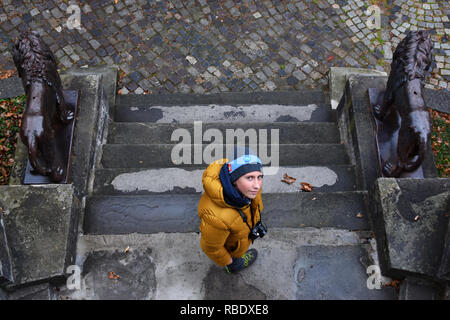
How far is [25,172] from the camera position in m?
4.25

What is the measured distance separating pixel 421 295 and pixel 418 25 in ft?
18.8

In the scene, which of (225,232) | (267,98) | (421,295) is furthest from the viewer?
(267,98)

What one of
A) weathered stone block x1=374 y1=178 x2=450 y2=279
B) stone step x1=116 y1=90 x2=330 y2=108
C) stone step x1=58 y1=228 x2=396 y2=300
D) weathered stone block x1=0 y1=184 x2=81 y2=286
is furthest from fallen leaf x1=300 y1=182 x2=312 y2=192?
weathered stone block x1=0 y1=184 x2=81 y2=286

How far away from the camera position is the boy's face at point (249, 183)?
252 centimetres

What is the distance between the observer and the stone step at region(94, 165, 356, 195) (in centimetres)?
428

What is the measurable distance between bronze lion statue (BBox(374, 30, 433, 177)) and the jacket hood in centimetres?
223

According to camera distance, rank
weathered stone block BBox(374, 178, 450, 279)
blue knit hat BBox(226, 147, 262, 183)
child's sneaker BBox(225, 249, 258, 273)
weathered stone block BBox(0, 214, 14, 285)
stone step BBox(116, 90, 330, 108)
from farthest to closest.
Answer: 1. stone step BBox(116, 90, 330, 108)
2. child's sneaker BBox(225, 249, 258, 273)
3. weathered stone block BBox(374, 178, 450, 279)
4. weathered stone block BBox(0, 214, 14, 285)
5. blue knit hat BBox(226, 147, 262, 183)

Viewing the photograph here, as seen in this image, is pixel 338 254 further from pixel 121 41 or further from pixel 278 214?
pixel 121 41

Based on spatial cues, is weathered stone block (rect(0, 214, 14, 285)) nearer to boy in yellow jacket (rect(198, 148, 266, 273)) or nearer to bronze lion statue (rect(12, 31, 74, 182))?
bronze lion statue (rect(12, 31, 74, 182))

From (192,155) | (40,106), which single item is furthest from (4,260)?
(192,155)

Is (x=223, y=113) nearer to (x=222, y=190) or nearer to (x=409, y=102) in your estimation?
(x=409, y=102)

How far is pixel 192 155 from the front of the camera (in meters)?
4.72

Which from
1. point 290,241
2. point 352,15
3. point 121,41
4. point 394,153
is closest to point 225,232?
point 290,241

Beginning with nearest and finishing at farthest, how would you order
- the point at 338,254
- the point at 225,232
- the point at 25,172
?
1. the point at 225,232
2. the point at 338,254
3. the point at 25,172
